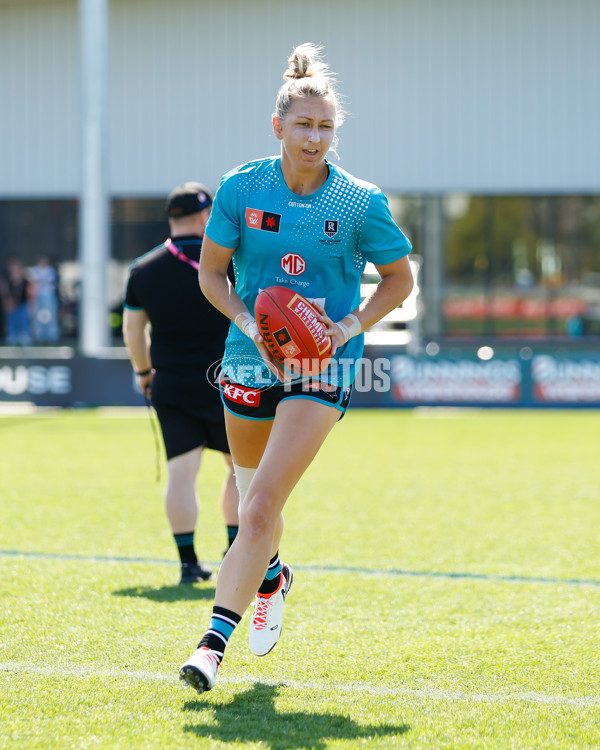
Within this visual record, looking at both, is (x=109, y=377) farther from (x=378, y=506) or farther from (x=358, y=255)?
(x=358, y=255)

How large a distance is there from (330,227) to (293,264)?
19 cm

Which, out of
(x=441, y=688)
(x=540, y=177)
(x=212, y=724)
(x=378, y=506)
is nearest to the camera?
(x=212, y=724)

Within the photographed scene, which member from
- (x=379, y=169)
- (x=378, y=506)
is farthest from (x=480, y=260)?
(x=378, y=506)

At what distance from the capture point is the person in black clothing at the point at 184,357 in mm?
5453

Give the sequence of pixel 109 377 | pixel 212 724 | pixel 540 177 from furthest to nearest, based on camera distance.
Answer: pixel 540 177, pixel 109 377, pixel 212 724

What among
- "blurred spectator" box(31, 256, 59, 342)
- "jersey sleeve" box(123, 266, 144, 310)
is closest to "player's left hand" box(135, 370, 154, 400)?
"jersey sleeve" box(123, 266, 144, 310)

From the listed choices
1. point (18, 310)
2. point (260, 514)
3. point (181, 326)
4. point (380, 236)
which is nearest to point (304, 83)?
point (380, 236)

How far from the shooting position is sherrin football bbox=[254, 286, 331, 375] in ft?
11.7

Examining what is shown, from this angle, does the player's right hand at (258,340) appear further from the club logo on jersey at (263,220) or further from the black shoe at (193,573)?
the black shoe at (193,573)

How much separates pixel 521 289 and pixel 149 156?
30.6 ft

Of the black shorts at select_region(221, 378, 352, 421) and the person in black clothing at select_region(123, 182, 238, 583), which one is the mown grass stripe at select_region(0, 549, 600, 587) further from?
Answer: the black shorts at select_region(221, 378, 352, 421)

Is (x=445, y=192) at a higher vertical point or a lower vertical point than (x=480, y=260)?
higher

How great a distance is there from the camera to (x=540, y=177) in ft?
78.5

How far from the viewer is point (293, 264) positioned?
3734 millimetres
